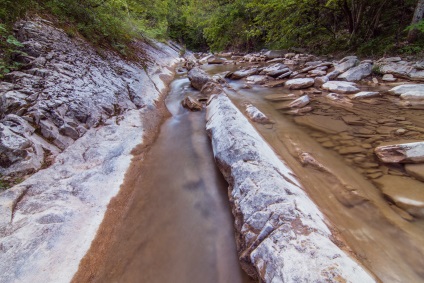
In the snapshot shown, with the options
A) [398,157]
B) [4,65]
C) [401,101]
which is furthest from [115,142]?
[401,101]

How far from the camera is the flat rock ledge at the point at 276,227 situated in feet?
4.78

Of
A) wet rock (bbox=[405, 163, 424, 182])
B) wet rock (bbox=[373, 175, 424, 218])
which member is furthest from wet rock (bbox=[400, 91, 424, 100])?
wet rock (bbox=[373, 175, 424, 218])

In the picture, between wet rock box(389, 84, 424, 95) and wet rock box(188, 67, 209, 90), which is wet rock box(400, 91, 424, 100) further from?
wet rock box(188, 67, 209, 90)

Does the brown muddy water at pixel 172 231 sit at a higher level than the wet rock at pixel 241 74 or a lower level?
lower

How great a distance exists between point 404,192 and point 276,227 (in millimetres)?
1956

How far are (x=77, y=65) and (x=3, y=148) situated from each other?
270 cm

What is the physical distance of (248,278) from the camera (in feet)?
6.08

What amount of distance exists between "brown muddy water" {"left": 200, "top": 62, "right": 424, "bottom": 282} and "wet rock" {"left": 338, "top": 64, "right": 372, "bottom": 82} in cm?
161

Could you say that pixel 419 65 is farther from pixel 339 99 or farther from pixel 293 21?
pixel 293 21

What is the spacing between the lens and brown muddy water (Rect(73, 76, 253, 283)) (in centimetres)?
194

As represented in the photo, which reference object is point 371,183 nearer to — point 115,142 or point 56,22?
point 115,142

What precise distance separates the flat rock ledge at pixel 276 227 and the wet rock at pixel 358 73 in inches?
227

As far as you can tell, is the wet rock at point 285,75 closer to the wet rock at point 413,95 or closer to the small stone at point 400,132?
the wet rock at point 413,95

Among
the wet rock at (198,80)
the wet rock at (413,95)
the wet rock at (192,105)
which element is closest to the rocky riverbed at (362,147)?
the wet rock at (413,95)
